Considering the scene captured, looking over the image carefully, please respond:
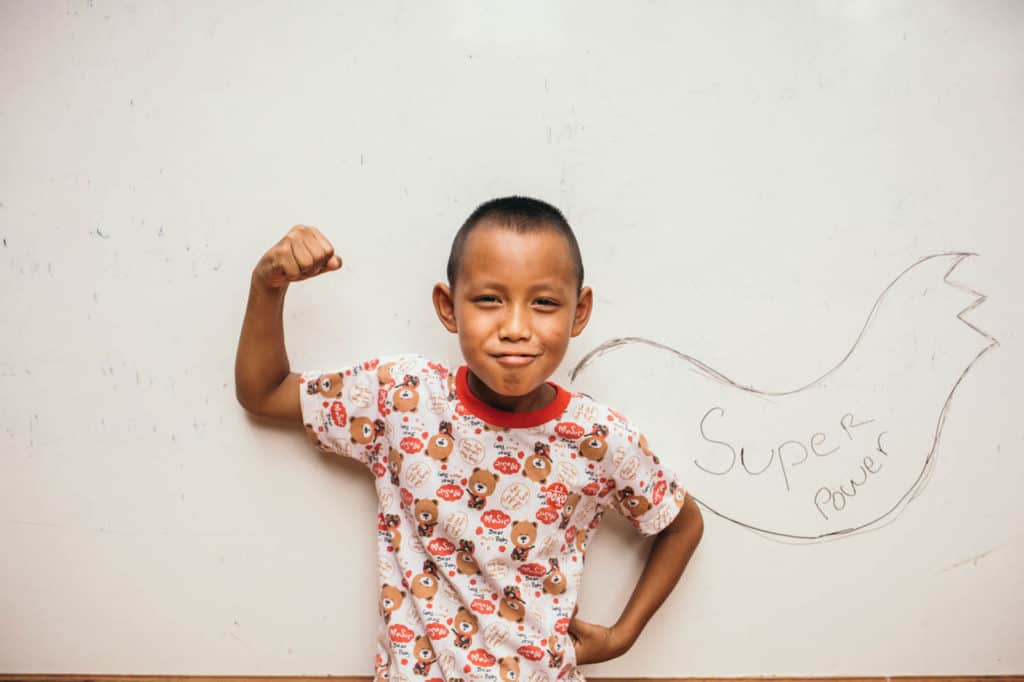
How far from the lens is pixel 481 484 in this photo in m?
0.71

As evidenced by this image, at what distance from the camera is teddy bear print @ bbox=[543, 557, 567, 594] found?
2.40 ft

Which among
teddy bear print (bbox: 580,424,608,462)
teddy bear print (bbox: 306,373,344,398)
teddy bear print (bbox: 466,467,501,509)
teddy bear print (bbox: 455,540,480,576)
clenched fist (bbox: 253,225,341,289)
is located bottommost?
teddy bear print (bbox: 455,540,480,576)

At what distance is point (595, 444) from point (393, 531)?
0.26m

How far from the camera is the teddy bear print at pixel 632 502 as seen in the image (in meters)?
0.74

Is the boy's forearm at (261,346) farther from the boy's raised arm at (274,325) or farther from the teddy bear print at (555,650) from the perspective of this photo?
the teddy bear print at (555,650)

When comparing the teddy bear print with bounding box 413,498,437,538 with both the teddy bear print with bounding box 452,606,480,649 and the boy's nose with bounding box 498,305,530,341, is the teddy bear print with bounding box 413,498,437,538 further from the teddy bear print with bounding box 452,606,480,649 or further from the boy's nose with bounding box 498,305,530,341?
the boy's nose with bounding box 498,305,530,341

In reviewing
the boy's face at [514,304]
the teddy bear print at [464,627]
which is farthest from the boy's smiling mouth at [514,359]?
the teddy bear print at [464,627]

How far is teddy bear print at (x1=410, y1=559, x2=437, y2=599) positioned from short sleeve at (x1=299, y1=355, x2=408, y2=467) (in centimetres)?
15

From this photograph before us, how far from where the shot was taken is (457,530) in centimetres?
71

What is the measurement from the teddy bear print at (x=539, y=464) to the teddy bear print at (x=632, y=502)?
0.32ft

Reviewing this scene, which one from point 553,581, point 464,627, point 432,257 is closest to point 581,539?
point 553,581

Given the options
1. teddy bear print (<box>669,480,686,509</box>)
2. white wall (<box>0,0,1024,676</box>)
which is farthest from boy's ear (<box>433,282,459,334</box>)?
teddy bear print (<box>669,480,686,509</box>)

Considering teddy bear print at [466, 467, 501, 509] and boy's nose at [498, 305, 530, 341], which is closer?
boy's nose at [498, 305, 530, 341]

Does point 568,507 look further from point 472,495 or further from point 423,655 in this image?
point 423,655
